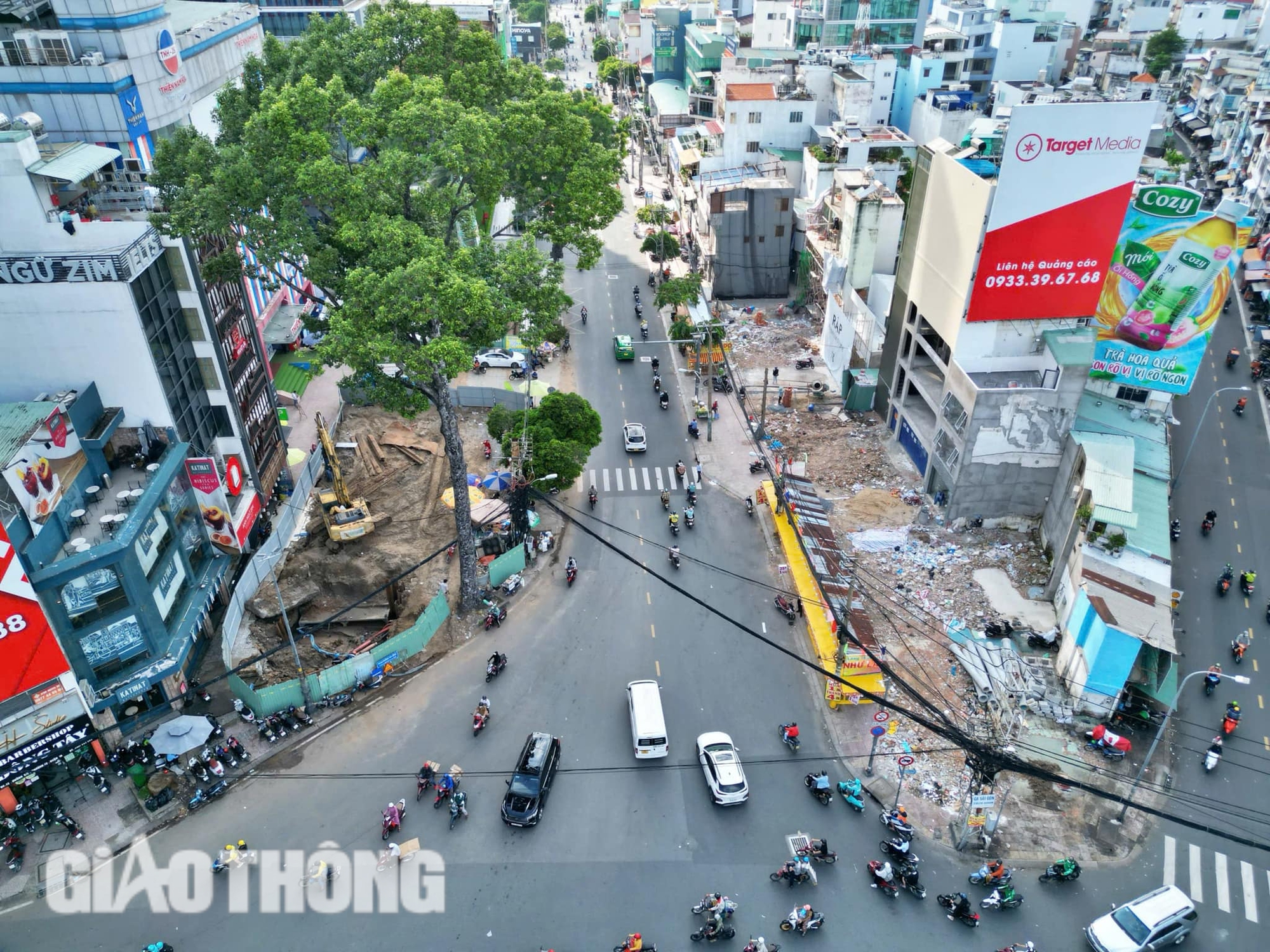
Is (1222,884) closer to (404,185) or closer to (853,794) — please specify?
(853,794)

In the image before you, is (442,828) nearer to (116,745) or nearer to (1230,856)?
(116,745)

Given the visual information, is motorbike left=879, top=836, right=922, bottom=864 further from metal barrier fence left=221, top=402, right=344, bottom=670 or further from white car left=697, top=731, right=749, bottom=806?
metal barrier fence left=221, top=402, right=344, bottom=670

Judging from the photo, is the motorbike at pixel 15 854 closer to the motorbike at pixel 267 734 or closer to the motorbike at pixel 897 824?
the motorbike at pixel 267 734

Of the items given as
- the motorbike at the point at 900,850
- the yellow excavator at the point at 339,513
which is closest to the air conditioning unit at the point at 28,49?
the yellow excavator at the point at 339,513

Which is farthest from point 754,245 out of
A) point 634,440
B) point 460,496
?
point 460,496

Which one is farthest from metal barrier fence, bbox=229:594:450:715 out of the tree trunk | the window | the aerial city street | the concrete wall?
the concrete wall
